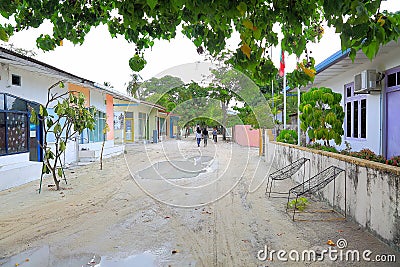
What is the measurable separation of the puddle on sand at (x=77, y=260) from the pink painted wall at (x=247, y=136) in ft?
62.9

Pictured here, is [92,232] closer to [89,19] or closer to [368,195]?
[89,19]

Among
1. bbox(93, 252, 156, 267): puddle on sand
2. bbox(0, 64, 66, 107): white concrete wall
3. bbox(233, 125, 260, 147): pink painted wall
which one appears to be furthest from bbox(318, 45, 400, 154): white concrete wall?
bbox(233, 125, 260, 147): pink painted wall

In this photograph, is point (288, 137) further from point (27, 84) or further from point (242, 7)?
point (242, 7)

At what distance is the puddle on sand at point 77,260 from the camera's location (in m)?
3.80

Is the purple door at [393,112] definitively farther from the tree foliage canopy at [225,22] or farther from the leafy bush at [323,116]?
the tree foliage canopy at [225,22]

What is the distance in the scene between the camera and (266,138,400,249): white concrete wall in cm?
396

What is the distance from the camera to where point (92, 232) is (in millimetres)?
4898

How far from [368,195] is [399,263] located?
109 centimetres

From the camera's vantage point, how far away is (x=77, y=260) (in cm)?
392

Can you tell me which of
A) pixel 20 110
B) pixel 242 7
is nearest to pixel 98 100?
pixel 20 110

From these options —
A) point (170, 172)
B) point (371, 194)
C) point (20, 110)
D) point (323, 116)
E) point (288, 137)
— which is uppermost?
point (20, 110)

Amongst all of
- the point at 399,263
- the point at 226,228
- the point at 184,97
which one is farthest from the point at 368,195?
the point at 184,97

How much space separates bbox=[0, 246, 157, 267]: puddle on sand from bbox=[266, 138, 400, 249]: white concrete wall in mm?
2710

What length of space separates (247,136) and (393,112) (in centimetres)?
1743
